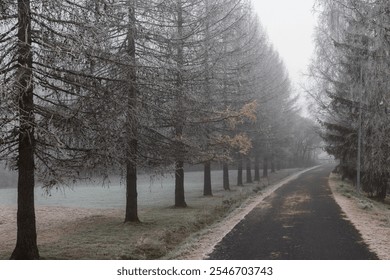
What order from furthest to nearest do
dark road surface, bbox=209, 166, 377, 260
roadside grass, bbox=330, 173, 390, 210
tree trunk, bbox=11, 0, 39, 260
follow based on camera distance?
roadside grass, bbox=330, 173, 390, 210
dark road surface, bbox=209, 166, 377, 260
tree trunk, bbox=11, 0, 39, 260

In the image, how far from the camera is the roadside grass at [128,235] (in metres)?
9.23

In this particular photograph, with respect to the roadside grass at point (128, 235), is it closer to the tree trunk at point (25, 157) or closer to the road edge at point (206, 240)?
the road edge at point (206, 240)

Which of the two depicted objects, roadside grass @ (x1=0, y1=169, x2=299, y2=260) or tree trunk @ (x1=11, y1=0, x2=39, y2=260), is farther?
roadside grass @ (x1=0, y1=169, x2=299, y2=260)

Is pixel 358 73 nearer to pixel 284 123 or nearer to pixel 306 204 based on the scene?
pixel 306 204

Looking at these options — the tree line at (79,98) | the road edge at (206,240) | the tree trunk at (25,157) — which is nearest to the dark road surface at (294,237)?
the road edge at (206,240)

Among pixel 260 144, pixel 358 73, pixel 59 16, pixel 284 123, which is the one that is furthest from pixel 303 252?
pixel 284 123

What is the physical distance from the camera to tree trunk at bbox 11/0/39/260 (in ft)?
25.7

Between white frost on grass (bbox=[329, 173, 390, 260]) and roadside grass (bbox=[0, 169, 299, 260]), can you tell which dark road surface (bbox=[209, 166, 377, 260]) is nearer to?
white frost on grass (bbox=[329, 173, 390, 260])

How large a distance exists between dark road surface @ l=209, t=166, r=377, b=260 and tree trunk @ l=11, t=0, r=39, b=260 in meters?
3.65

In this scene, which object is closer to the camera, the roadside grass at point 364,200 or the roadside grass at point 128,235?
the roadside grass at point 128,235

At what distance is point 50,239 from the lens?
1171cm

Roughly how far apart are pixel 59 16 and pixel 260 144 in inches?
901

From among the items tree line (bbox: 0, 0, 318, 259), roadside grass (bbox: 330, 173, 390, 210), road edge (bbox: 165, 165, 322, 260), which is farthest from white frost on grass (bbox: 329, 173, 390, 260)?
tree line (bbox: 0, 0, 318, 259)

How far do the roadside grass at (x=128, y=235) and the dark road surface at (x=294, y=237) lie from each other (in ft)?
4.39
